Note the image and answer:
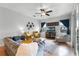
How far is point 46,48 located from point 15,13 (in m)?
0.83

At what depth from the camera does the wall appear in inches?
78.7

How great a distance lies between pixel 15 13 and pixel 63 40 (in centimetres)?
97

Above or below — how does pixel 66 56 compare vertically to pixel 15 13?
below

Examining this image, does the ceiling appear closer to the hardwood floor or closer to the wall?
the wall

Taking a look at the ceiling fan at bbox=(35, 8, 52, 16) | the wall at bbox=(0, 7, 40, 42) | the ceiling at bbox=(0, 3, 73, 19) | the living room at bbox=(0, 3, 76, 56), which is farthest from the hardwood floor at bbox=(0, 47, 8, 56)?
the ceiling fan at bbox=(35, 8, 52, 16)

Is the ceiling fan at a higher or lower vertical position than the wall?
higher

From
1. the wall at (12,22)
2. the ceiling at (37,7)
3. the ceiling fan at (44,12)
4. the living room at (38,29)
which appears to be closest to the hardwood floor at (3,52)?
the living room at (38,29)

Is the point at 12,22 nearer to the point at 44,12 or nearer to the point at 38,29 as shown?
the point at 38,29

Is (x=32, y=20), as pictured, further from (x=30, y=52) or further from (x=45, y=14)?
(x=30, y=52)

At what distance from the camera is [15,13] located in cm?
202

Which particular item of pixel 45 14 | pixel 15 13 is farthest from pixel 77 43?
pixel 15 13

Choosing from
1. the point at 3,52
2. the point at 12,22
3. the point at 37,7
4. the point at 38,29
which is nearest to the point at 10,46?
the point at 3,52

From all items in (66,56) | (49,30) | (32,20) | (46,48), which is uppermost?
(32,20)

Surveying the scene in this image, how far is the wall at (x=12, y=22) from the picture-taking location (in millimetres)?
1998
